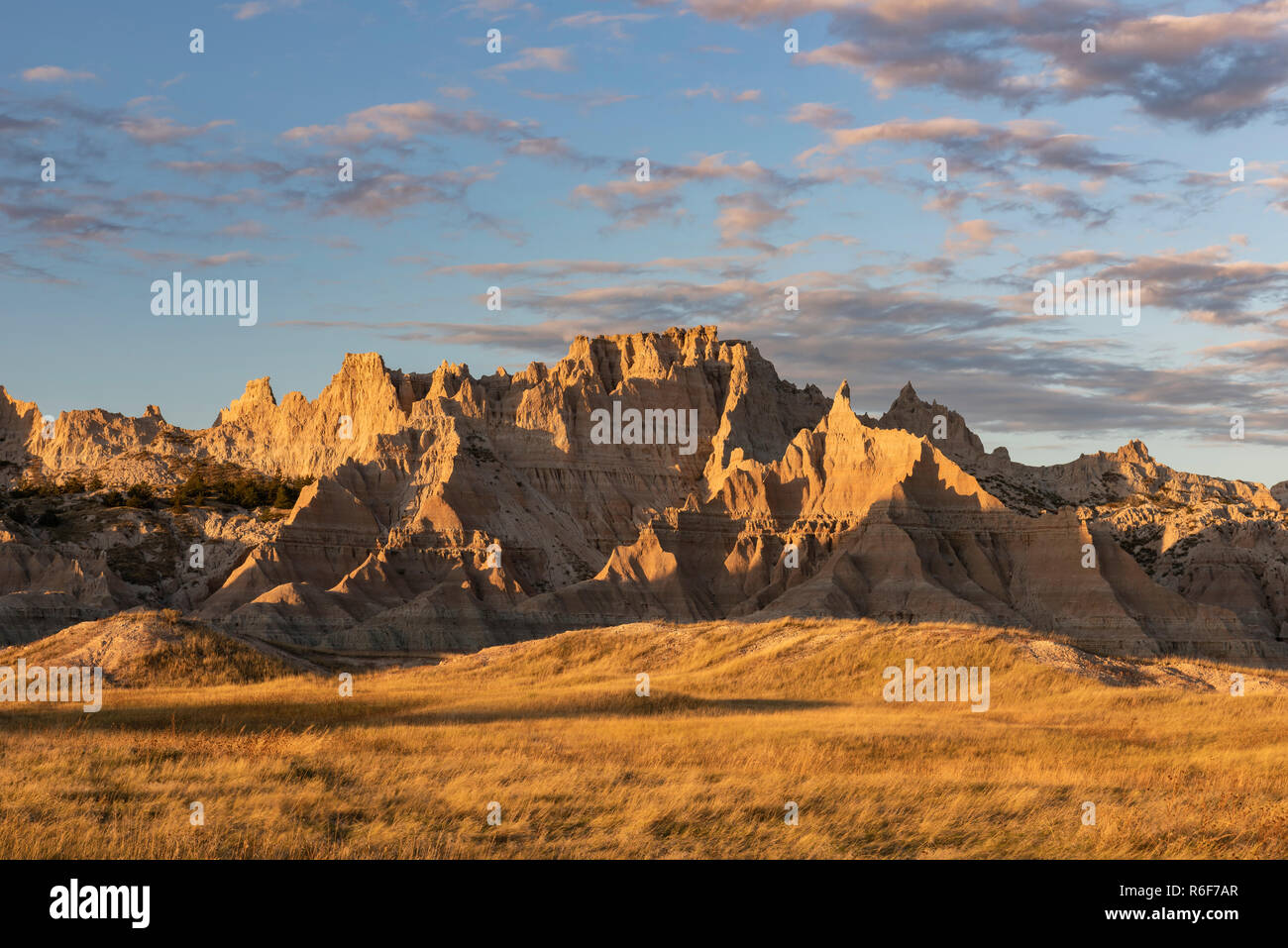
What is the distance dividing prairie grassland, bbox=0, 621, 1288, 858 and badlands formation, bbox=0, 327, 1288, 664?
1574 inches

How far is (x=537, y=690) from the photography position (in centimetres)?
4497

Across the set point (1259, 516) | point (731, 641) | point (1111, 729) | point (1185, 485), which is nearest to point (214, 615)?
point (731, 641)

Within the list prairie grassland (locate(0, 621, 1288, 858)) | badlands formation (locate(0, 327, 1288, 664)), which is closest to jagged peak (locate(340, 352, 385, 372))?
badlands formation (locate(0, 327, 1288, 664))

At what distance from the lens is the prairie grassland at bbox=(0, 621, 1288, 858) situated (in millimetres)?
16891

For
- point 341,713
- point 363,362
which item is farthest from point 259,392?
point 341,713

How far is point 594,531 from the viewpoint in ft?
Answer: 481

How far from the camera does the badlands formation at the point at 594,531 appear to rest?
103 meters

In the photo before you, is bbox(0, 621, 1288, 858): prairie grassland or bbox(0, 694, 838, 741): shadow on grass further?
bbox(0, 694, 838, 741): shadow on grass

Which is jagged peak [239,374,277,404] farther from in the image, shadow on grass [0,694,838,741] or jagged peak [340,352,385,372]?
shadow on grass [0,694,838,741]

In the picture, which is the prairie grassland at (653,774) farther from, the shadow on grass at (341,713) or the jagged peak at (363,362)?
the jagged peak at (363,362)

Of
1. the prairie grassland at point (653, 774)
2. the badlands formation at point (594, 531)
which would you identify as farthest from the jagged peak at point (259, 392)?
the prairie grassland at point (653, 774)

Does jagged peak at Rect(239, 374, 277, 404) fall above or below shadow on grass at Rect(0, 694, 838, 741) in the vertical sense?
above

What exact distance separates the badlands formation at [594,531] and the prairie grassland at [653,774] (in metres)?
40.0
